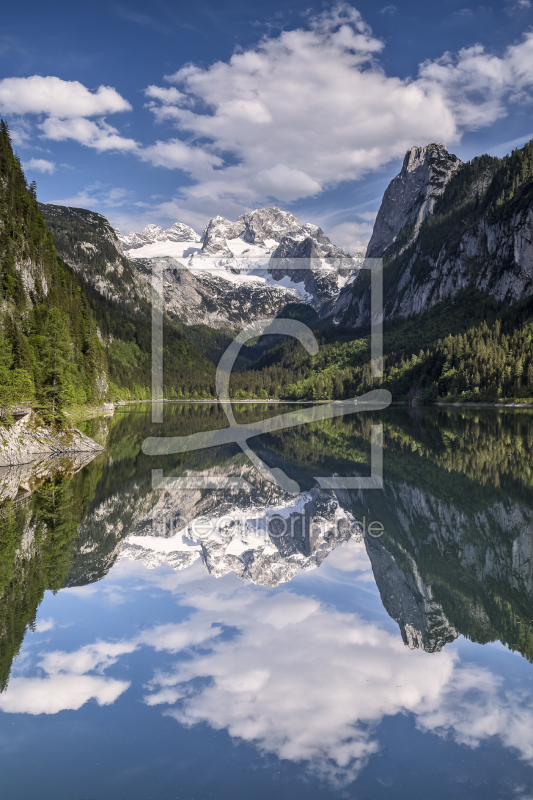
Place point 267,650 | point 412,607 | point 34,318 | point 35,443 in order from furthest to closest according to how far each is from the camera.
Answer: point 34,318
point 35,443
point 412,607
point 267,650

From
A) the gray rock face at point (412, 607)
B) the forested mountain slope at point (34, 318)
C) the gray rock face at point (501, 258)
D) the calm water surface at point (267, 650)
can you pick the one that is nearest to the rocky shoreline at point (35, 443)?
the forested mountain slope at point (34, 318)

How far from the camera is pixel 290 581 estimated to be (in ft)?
45.5

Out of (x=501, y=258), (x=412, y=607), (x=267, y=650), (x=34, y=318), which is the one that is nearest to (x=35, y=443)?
(x=34, y=318)

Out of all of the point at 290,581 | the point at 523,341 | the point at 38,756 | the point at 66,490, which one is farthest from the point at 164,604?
the point at 523,341

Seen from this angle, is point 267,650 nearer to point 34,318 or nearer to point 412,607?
point 412,607

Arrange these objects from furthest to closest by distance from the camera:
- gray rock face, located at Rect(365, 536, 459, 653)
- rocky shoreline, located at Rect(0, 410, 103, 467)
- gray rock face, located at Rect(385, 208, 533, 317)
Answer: gray rock face, located at Rect(385, 208, 533, 317) < rocky shoreline, located at Rect(0, 410, 103, 467) < gray rock face, located at Rect(365, 536, 459, 653)

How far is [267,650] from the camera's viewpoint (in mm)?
10039

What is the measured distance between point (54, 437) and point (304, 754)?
1450 inches

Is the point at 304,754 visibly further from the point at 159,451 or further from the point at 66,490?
the point at 159,451

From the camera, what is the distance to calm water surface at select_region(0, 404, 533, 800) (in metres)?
6.82

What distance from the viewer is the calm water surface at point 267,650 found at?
22.4 ft

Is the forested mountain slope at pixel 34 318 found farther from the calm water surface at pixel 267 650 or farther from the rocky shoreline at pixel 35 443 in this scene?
the calm water surface at pixel 267 650

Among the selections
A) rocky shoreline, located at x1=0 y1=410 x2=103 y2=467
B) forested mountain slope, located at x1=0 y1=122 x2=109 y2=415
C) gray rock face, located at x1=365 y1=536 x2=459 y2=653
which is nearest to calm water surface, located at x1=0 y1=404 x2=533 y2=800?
gray rock face, located at x1=365 y1=536 x2=459 y2=653

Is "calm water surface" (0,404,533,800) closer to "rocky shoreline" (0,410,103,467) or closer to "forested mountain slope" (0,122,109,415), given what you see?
"rocky shoreline" (0,410,103,467)
